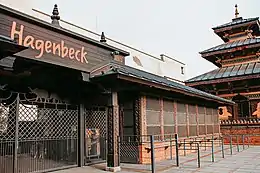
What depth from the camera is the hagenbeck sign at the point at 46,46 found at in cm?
603

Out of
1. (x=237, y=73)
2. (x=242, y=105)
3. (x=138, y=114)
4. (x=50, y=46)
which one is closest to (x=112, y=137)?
(x=138, y=114)

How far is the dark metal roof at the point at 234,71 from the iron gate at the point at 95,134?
10858 mm

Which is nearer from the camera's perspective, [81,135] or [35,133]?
[35,133]

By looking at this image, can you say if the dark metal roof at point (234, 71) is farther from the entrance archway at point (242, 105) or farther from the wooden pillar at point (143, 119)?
the wooden pillar at point (143, 119)

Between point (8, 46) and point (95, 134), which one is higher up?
point (8, 46)

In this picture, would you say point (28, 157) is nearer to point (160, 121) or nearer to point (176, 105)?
point (160, 121)

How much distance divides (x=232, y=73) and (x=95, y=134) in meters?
11.8

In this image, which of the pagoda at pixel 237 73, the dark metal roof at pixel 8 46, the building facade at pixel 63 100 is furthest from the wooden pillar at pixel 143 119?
the pagoda at pixel 237 73

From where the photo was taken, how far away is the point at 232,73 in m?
18.0

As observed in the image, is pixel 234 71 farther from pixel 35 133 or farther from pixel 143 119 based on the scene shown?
pixel 35 133

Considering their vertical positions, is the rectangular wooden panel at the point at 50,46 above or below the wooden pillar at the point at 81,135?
above

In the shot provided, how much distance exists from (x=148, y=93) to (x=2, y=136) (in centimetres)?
498

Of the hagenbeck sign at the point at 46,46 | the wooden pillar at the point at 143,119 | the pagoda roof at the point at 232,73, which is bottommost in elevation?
the wooden pillar at the point at 143,119

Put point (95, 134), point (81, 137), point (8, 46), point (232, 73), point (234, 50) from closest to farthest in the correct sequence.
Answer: point (8, 46) → point (81, 137) → point (95, 134) → point (232, 73) → point (234, 50)
